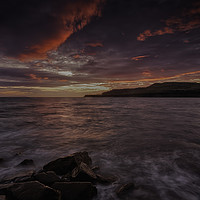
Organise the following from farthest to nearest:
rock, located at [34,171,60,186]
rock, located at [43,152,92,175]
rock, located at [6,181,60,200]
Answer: rock, located at [43,152,92,175] → rock, located at [34,171,60,186] → rock, located at [6,181,60,200]

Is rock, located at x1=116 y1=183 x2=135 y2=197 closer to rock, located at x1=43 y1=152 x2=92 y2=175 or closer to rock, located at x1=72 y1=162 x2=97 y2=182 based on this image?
rock, located at x1=72 y1=162 x2=97 y2=182

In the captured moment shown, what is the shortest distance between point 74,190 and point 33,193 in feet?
2.78

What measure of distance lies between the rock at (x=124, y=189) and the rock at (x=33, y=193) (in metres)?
1.59

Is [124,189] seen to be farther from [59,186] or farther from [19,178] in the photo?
[19,178]

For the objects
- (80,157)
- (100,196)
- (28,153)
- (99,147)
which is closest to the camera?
(100,196)

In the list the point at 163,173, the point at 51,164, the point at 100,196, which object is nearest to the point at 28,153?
the point at 51,164

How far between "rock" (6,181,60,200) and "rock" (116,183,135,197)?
159cm

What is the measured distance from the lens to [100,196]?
336 cm

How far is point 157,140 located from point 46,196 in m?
7.09

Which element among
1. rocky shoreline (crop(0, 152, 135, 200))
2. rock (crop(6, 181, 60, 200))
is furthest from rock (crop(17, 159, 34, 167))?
rock (crop(6, 181, 60, 200))

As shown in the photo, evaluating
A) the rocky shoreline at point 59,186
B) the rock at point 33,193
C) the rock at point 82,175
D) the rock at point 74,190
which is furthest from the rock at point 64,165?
the rock at point 33,193

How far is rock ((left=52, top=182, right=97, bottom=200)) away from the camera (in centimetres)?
296

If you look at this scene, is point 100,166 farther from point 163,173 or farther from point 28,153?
point 28,153

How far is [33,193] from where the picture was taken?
8.93 ft
